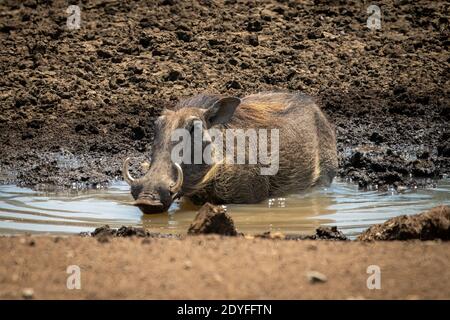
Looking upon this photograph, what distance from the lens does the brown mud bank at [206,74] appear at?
10.0 metres

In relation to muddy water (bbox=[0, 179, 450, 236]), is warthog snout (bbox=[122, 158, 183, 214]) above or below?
above

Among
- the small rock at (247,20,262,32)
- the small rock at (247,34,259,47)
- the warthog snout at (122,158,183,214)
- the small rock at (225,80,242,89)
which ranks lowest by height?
the warthog snout at (122,158,183,214)

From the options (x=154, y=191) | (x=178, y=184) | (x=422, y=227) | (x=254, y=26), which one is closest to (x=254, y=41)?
(x=254, y=26)

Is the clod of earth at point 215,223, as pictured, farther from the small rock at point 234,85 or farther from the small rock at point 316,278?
the small rock at point 234,85

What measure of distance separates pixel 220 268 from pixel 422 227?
1572mm

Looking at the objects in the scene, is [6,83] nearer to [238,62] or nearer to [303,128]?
[238,62]

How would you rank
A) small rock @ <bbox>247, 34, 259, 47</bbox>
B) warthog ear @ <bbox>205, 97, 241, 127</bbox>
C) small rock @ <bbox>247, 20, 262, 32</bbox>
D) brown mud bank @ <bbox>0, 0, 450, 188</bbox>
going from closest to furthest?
warthog ear @ <bbox>205, 97, 241, 127</bbox>
brown mud bank @ <bbox>0, 0, 450, 188</bbox>
small rock @ <bbox>247, 34, 259, 47</bbox>
small rock @ <bbox>247, 20, 262, 32</bbox>

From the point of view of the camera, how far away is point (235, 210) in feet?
26.9

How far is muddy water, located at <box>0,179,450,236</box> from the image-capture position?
7.35 metres

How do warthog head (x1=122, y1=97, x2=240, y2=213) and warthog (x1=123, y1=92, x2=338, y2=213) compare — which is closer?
warthog head (x1=122, y1=97, x2=240, y2=213)

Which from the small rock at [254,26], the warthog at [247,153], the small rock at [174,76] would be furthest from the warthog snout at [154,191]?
the small rock at [254,26]

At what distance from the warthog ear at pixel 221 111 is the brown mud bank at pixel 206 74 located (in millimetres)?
1393

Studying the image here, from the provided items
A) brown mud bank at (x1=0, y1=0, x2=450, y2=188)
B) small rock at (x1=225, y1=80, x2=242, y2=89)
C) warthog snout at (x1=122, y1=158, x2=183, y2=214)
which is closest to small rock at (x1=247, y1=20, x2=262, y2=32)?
brown mud bank at (x1=0, y1=0, x2=450, y2=188)

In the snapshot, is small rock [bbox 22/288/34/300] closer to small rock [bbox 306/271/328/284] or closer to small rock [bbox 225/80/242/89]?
small rock [bbox 306/271/328/284]
